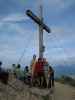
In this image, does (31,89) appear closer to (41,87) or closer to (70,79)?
(41,87)

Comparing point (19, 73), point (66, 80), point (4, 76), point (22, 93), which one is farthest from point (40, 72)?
point (66, 80)

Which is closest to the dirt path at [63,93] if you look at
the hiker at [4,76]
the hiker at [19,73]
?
the hiker at [19,73]

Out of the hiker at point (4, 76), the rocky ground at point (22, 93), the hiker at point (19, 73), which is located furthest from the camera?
the hiker at point (19, 73)

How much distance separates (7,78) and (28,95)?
1790mm

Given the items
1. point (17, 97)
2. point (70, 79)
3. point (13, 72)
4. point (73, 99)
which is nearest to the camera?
point (17, 97)

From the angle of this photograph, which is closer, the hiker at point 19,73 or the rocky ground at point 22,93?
the rocky ground at point 22,93

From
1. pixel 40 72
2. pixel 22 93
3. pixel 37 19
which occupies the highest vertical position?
pixel 37 19

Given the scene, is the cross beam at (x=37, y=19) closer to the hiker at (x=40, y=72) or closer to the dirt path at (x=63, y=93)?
the hiker at (x=40, y=72)

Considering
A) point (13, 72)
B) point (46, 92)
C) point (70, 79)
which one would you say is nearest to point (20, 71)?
point (13, 72)

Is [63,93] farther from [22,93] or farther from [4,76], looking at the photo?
[4,76]

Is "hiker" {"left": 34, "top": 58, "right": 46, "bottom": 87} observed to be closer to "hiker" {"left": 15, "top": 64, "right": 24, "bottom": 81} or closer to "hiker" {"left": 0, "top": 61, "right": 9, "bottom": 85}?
"hiker" {"left": 15, "top": 64, "right": 24, "bottom": 81}

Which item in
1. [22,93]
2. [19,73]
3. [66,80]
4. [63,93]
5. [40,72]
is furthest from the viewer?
[66,80]

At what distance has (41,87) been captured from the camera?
26609mm

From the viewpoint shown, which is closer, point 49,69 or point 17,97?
point 17,97
